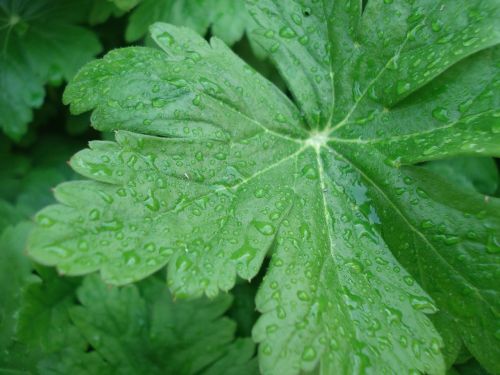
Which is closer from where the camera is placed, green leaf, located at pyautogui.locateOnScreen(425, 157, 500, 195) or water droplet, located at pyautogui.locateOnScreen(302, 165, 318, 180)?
water droplet, located at pyautogui.locateOnScreen(302, 165, 318, 180)

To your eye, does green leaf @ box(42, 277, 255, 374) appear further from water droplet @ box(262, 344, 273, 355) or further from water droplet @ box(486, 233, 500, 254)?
water droplet @ box(486, 233, 500, 254)

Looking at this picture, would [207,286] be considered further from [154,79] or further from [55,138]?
[55,138]

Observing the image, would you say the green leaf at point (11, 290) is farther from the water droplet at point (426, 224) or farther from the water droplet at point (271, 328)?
the water droplet at point (426, 224)

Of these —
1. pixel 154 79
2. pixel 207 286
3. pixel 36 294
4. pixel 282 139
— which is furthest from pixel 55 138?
pixel 207 286

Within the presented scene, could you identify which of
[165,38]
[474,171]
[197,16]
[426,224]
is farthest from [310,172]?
[474,171]

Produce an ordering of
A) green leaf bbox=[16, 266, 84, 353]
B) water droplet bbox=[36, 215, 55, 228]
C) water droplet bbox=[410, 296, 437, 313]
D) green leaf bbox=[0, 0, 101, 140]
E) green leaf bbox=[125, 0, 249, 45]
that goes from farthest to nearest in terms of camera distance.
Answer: green leaf bbox=[0, 0, 101, 140] → green leaf bbox=[125, 0, 249, 45] → green leaf bbox=[16, 266, 84, 353] → water droplet bbox=[410, 296, 437, 313] → water droplet bbox=[36, 215, 55, 228]

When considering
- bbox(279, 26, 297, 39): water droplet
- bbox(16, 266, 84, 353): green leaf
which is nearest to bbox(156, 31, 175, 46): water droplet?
bbox(279, 26, 297, 39): water droplet
